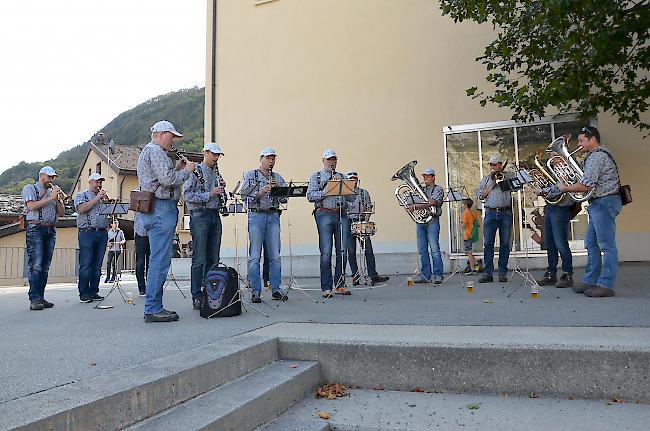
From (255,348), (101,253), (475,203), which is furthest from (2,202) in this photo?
(255,348)

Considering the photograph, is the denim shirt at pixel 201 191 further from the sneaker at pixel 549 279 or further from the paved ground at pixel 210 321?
the sneaker at pixel 549 279

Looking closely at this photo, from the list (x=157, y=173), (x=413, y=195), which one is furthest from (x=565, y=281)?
(x=157, y=173)

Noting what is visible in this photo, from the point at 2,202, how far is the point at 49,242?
98.7 ft

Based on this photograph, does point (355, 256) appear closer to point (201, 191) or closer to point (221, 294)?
point (201, 191)

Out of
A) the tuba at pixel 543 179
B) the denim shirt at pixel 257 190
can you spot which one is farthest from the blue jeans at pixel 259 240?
the tuba at pixel 543 179

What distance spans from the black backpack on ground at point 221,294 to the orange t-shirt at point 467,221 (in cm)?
701

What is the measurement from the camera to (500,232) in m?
8.05

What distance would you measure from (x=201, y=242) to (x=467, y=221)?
6883mm

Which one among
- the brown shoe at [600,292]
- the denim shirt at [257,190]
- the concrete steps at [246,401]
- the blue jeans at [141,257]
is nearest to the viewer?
the concrete steps at [246,401]

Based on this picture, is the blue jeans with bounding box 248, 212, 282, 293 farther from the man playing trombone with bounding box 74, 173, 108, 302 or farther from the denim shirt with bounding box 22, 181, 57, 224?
the denim shirt with bounding box 22, 181, 57, 224

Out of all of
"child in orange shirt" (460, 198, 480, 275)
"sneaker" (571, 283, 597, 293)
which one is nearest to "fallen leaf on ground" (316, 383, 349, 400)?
"sneaker" (571, 283, 597, 293)

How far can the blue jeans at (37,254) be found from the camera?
6.50 meters

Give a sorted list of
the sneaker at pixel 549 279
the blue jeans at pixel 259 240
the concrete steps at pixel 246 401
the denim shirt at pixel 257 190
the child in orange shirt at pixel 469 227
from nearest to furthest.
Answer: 1. the concrete steps at pixel 246 401
2. the denim shirt at pixel 257 190
3. the blue jeans at pixel 259 240
4. the sneaker at pixel 549 279
5. the child in orange shirt at pixel 469 227

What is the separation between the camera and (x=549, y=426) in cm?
253
